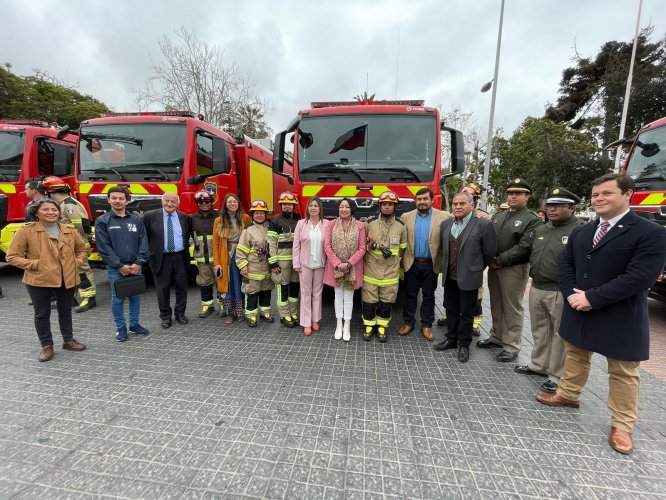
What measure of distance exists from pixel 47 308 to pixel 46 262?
518 mm

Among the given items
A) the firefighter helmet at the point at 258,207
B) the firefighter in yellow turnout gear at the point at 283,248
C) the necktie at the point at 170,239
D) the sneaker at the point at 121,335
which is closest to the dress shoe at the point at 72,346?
the sneaker at the point at 121,335

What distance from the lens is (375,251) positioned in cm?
392

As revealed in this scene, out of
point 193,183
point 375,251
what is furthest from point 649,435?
point 193,183

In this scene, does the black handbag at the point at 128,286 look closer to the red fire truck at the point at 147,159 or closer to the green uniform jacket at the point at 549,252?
the red fire truck at the point at 147,159

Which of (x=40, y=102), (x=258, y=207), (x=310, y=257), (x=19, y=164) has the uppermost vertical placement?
(x=40, y=102)

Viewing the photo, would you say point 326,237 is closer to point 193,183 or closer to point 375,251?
point 375,251

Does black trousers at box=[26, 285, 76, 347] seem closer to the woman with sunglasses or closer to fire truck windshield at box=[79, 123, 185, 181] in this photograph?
the woman with sunglasses

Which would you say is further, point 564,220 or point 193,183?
point 193,183

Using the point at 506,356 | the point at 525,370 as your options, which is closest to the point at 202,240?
the point at 506,356

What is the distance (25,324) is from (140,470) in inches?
148

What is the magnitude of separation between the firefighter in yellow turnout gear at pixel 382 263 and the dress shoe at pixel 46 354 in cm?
347

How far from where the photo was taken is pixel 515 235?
3.45 meters

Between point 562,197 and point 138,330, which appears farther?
point 138,330

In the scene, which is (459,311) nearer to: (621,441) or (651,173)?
(621,441)
